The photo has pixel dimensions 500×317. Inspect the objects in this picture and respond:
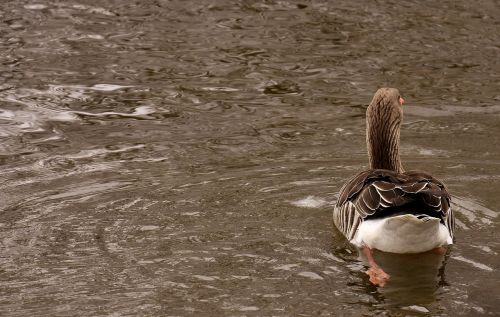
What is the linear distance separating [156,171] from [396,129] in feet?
7.78

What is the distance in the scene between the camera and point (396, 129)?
31.9 feet

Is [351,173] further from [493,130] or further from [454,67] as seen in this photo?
[454,67]

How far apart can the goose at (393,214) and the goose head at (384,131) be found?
2.14 feet

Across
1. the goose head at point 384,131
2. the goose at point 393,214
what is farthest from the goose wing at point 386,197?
the goose head at point 384,131

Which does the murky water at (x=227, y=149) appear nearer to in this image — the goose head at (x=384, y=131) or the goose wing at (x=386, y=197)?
the goose wing at (x=386, y=197)

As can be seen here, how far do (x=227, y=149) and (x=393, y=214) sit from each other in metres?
3.27

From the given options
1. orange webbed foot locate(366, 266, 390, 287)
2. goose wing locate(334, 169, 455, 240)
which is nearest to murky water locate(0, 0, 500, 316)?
orange webbed foot locate(366, 266, 390, 287)

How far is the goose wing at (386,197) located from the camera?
7906mm

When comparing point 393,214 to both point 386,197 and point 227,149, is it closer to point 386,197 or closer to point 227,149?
point 386,197

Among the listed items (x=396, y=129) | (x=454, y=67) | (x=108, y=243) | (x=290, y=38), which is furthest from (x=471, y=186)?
(x=290, y=38)

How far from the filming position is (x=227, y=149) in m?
11.1

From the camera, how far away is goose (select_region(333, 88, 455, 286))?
7926 mm

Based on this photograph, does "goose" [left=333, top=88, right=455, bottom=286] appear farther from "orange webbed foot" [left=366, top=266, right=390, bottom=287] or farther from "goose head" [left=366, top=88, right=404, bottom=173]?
"goose head" [left=366, top=88, right=404, bottom=173]

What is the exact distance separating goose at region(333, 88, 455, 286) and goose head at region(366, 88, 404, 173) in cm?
65
